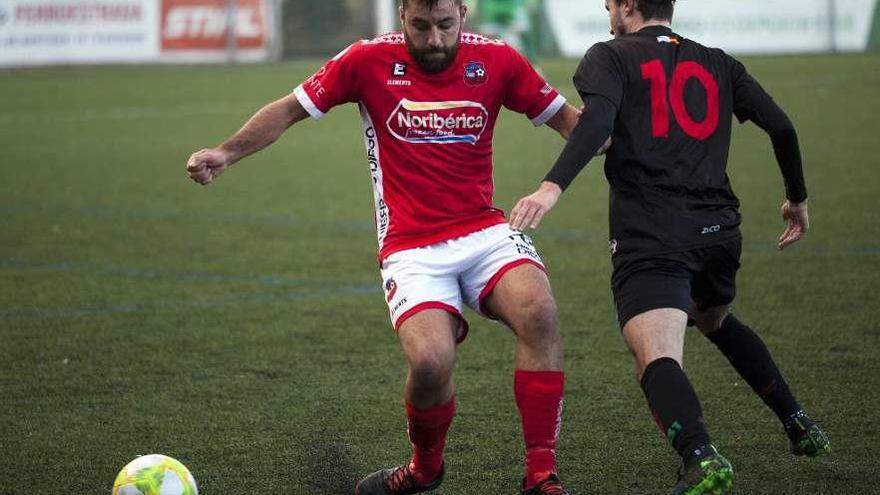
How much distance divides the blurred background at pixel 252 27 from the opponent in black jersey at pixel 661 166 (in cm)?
2182

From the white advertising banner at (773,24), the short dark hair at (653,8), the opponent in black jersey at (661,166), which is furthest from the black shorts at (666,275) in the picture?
the white advertising banner at (773,24)

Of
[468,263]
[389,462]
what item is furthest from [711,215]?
[389,462]

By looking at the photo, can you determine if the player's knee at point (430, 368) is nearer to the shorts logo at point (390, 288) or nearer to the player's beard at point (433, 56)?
the shorts logo at point (390, 288)

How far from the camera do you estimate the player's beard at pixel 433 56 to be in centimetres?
470

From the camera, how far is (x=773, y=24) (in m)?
28.2

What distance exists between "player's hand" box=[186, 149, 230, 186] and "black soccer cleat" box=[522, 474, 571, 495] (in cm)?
151

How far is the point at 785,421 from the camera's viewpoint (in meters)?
4.95

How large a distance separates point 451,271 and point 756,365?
119 cm

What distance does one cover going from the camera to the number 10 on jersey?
14.6 ft

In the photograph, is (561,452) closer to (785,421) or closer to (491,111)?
(785,421)

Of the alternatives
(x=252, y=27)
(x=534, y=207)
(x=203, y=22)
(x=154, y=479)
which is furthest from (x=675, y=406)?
(x=252, y=27)

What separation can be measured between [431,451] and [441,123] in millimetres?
1102

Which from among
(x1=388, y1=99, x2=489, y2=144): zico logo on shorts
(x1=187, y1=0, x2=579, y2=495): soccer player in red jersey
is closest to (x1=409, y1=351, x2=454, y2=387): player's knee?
(x1=187, y1=0, x2=579, y2=495): soccer player in red jersey

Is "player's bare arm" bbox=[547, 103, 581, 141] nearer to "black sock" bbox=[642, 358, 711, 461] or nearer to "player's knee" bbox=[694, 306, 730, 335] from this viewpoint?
"player's knee" bbox=[694, 306, 730, 335]
